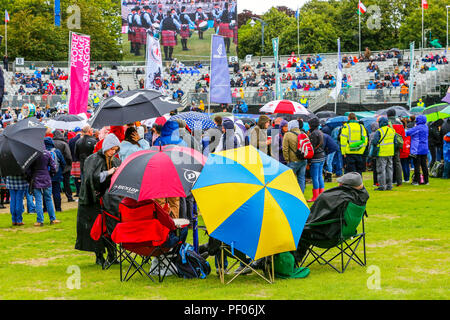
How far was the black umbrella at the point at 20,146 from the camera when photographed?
38.7 feet

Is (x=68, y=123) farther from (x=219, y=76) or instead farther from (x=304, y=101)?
(x=304, y=101)

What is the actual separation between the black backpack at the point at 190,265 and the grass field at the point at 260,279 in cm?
13

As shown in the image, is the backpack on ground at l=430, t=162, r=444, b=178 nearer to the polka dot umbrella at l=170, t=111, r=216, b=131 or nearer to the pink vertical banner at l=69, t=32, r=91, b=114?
the polka dot umbrella at l=170, t=111, r=216, b=131

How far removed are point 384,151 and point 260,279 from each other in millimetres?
8554

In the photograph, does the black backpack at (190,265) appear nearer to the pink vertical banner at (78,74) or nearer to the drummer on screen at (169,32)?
the pink vertical banner at (78,74)

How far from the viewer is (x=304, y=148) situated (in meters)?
13.2

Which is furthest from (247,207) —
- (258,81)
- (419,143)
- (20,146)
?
(258,81)

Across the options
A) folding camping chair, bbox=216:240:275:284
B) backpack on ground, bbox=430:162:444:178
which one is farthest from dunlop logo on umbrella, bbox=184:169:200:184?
backpack on ground, bbox=430:162:444:178

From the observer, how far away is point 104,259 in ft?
29.1

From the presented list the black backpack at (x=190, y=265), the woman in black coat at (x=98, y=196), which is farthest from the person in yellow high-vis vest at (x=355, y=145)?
the black backpack at (x=190, y=265)

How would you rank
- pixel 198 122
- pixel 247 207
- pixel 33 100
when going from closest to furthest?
pixel 247 207 → pixel 198 122 → pixel 33 100

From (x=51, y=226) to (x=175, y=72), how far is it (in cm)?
4330

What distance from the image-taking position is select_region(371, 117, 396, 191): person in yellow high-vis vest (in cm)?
1527

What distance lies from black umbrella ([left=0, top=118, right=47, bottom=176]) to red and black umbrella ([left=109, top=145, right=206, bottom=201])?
200 inches
